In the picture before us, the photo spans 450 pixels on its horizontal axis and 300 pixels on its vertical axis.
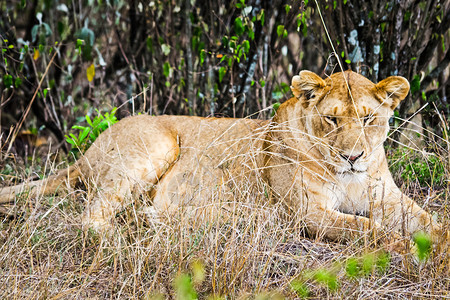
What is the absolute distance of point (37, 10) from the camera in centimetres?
708

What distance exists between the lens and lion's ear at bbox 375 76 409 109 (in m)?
3.28

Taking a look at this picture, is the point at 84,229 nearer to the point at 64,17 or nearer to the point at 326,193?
the point at 326,193

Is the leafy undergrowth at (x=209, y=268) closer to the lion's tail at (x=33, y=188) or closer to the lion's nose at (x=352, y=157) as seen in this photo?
the lion's nose at (x=352, y=157)

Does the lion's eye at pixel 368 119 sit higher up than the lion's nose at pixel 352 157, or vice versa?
the lion's eye at pixel 368 119

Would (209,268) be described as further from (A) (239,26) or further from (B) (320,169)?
(A) (239,26)

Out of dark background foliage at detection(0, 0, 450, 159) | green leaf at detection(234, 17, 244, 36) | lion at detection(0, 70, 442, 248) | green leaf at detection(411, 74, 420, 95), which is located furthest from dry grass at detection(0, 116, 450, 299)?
green leaf at detection(234, 17, 244, 36)

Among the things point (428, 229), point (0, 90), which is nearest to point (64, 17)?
point (0, 90)

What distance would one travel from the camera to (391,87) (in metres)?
3.31

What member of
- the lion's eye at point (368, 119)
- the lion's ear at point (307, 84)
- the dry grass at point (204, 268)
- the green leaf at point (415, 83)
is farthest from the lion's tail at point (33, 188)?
the green leaf at point (415, 83)

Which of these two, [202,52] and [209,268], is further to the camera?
[202,52]

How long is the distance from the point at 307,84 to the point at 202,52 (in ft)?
7.44

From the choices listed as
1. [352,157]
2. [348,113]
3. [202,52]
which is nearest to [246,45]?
[202,52]

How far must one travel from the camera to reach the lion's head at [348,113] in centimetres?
315

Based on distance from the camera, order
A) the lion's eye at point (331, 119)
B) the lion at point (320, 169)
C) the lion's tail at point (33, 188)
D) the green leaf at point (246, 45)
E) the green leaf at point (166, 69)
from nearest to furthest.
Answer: the lion at point (320, 169) → the lion's eye at point (331, 119) → the lion's tail at point (33, 188) → the green leaf at point (246, 45) → the green leaf at point (166, 69)
